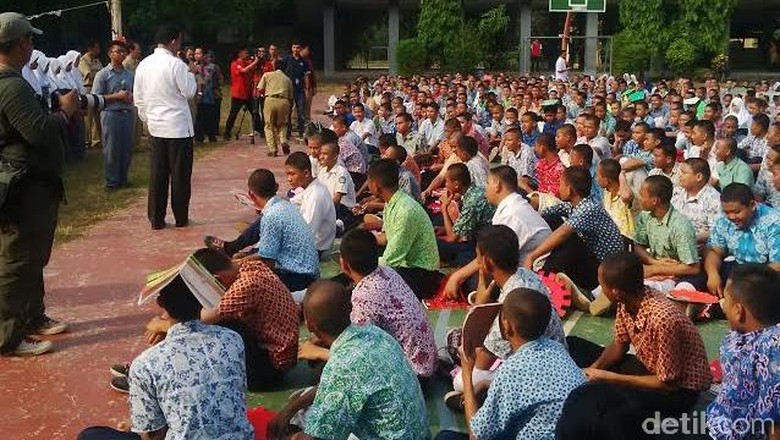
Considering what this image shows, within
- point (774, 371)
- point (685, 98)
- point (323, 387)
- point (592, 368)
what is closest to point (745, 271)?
point (774, 371)

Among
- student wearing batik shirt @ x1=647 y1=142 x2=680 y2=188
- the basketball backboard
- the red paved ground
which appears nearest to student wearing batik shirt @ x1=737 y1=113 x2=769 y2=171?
student wearing batik shirt @ x1=647 y1=142 x2=680 y2=188

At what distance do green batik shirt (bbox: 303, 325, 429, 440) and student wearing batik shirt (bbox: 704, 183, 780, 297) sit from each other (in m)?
3.03

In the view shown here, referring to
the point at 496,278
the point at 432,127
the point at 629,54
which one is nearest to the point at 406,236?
the point at 496,278

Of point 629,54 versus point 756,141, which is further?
point 629,54

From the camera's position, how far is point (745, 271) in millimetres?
3311

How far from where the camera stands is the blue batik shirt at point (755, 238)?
544 cm

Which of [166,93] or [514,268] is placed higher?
→ [166,93]

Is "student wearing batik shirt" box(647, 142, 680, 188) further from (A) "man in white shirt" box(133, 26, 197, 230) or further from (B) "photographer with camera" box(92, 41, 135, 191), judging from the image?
(B) "photographer with camera" box(92, 41, 135, 191)

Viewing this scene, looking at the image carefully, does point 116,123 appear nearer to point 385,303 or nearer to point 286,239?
point 286,239

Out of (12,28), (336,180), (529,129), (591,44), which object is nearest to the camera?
(12,28)

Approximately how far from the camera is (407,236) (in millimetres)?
5574

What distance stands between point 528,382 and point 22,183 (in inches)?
122

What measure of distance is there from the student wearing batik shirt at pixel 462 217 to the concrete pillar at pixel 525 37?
22734mm

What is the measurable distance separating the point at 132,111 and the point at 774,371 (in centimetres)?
845
